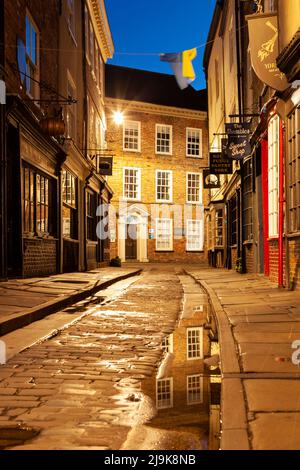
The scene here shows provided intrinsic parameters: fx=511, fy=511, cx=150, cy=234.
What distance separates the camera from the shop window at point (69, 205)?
17.3m

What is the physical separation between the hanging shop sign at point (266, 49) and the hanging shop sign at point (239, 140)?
5.17 metres

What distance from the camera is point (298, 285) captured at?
9641 millimetres

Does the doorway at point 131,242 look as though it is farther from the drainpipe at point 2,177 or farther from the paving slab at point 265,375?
the paving slab at point 265,375

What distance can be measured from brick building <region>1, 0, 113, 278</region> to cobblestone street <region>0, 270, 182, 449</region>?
4952mm

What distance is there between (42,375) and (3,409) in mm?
943

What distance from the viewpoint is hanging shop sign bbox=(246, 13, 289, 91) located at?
→ 10.2 metres

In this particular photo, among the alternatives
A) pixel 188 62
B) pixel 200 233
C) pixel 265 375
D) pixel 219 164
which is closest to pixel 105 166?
pixel 219 164

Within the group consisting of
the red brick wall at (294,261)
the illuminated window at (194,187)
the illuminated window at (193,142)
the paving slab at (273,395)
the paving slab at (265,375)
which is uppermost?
the illuminated window at (193,142)

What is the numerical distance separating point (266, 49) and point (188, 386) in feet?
26.8

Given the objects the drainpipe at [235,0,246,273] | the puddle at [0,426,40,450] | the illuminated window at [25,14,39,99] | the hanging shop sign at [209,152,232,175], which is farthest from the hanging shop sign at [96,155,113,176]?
the puddle at [0,426,40,450]

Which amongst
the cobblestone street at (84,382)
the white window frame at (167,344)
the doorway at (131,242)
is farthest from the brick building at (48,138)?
the doorway at (131,242)

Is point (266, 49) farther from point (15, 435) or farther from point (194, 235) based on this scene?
point (194, 235)

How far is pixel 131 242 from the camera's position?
3506 centimetres

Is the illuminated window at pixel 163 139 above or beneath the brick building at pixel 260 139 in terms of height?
above
